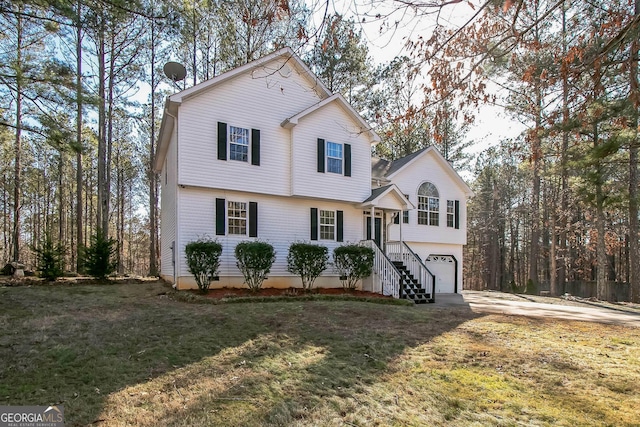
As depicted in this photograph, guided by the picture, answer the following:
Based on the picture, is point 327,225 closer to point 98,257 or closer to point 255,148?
point 255,148

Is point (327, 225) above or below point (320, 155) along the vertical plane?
below

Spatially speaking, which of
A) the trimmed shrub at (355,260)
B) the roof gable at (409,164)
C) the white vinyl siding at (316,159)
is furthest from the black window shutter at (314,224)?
the roof gable at (409,164)

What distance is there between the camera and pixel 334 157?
46.1ft

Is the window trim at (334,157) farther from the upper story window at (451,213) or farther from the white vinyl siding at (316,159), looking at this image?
the upper story window at (451,213)

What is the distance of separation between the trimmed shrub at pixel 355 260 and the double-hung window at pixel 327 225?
4.22ft

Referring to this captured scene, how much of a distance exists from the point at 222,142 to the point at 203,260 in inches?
152

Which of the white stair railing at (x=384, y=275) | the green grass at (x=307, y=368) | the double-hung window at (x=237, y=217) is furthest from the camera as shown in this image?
the double-hung window at (x=237, y=217)

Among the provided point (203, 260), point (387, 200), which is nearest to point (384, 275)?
point (387, 200)

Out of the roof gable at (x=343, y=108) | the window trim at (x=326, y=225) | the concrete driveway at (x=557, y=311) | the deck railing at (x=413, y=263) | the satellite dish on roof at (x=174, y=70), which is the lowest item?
the concrete driveway at (x=557, y=311)

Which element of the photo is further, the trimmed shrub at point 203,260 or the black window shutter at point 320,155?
the black window shutter at point 320,155

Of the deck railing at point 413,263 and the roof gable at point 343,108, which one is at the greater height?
the roof gable at point 343,108

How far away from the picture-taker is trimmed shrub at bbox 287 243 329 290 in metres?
12.1

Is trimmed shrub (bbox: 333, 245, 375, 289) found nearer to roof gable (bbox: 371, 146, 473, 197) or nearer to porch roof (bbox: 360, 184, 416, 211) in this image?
porch roof (bbox: 360, 184, 416, 211)

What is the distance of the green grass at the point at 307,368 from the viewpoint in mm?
3748
